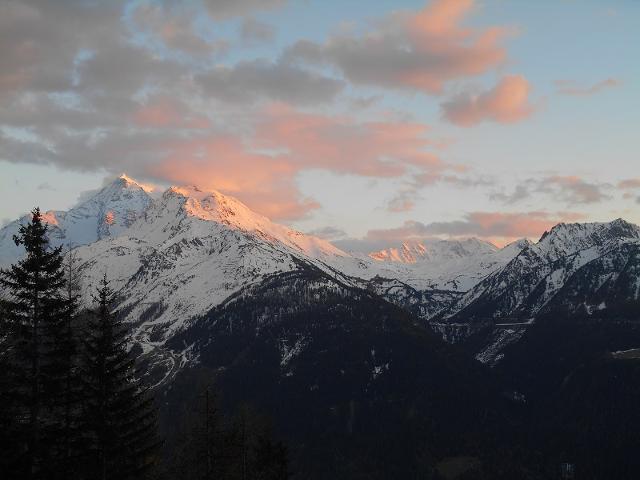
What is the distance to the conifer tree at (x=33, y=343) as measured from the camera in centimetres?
5009

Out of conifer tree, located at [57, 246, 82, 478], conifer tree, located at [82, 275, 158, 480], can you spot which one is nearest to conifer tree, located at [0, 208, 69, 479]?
conifer tree, located at [57, 246, 82, 478]

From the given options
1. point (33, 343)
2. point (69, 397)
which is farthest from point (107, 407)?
point (33, 343)

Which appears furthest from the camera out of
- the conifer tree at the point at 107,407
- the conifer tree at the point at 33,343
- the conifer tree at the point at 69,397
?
the conifer tree at the point at 107,407

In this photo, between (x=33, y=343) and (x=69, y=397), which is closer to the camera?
(x=33, y=343)

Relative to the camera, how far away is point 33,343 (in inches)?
2000

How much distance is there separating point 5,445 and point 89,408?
7.08 meters

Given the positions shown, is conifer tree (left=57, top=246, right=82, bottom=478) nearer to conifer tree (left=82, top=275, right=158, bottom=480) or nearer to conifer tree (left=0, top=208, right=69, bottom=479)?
conifer tree (left=0, top=208, right=69, bottom=479)

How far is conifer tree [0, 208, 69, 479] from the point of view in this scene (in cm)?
5009

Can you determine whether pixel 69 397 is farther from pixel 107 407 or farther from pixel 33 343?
pixel 33 343

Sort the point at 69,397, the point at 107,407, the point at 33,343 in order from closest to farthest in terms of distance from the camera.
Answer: the point at 33,343
the point at 69,397
the point at 107,407

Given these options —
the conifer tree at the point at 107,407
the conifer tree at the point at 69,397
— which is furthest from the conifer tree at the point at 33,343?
the conifer tree at the point at 107,407

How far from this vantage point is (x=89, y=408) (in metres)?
55.1

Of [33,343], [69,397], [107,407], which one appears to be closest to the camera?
[33,343]

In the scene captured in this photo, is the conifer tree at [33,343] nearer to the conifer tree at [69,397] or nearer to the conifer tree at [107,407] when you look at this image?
the conifer tree at [69,397]
